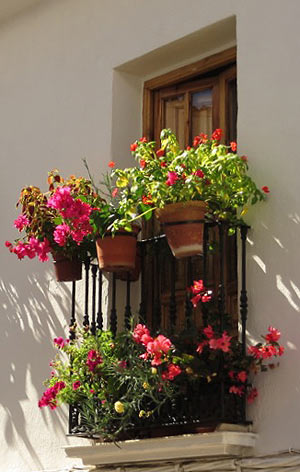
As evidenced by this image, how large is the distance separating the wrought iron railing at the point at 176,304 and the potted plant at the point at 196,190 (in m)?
0.14

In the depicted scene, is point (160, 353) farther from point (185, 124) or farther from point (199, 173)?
point (185, 124)

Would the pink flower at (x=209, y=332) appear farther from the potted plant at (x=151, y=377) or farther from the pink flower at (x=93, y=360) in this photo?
the pink flower at (x=93, y=360)

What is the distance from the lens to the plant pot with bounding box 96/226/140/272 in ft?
21.8

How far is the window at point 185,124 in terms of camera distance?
6848 mm

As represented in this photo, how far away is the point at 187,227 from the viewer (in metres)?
6.27

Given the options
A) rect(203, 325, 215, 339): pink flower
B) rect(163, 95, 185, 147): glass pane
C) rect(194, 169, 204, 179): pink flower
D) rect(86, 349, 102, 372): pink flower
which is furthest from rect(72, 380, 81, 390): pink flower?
rect(163, 95, 185, 147): glass pane

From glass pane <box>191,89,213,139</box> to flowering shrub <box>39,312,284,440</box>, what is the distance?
1.44 m

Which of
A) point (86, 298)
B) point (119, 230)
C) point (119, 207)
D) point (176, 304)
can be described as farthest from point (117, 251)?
point (176, 304)

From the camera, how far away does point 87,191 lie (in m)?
7.02

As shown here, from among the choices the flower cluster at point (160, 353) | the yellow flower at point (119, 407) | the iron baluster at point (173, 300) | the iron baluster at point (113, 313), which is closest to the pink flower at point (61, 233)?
the iron baluster at point (113, 313)

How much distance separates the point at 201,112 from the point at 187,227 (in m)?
1.31

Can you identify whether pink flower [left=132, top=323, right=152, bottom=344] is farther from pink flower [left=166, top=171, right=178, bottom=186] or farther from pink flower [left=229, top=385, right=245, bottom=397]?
pink flower [left=166, top=171, right=178, bottom=186]

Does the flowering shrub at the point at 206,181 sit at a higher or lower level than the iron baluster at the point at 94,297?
higher

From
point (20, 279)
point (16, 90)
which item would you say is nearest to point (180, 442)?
point (20, 279)
